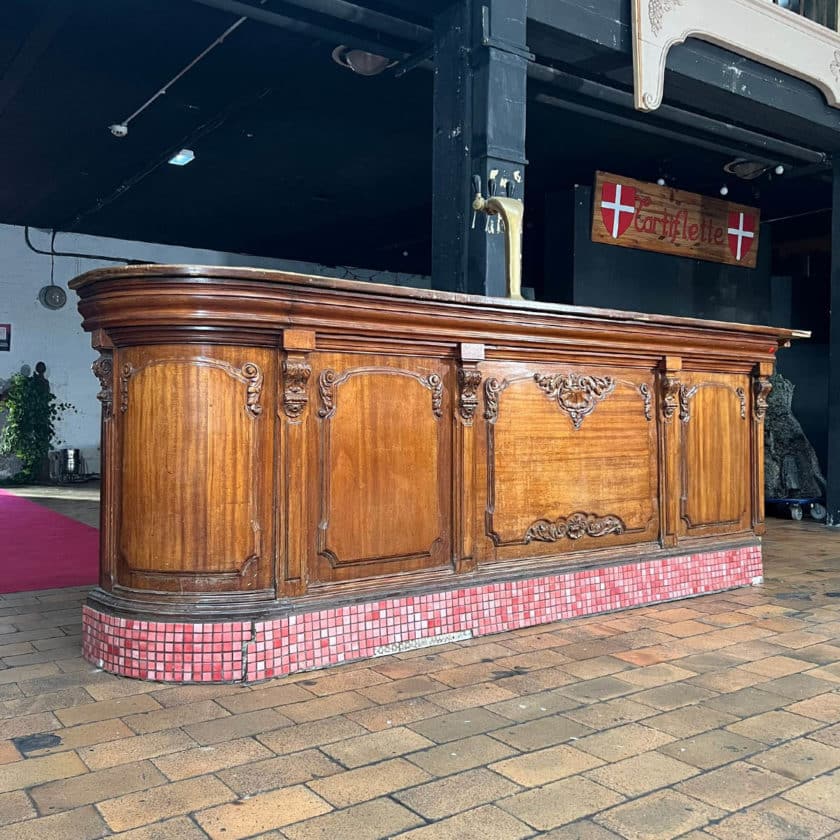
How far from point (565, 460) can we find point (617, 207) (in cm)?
522

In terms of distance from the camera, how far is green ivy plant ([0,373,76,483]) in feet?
36.7

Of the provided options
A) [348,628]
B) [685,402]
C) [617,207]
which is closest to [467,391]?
[348,628]

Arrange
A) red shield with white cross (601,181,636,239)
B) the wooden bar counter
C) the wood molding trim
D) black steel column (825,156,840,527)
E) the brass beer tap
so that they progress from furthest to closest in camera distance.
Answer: red shield with white cross (601,181,636,239) → black steel column (825,156,840,527) → the wood molding trim → the brass beer tap → the wooden bar counter

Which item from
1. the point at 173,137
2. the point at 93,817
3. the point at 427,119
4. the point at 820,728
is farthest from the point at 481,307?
the point at 173,137

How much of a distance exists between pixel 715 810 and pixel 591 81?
218 inches

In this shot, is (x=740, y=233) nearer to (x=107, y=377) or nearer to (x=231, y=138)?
(x=231, y=138)

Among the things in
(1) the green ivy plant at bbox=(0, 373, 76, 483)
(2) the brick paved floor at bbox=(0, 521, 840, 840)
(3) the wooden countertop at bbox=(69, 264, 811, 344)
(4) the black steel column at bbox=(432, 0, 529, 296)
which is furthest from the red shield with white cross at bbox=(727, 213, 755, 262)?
(1) the green ivy plant at bbox=(0, 373, 76, 483)

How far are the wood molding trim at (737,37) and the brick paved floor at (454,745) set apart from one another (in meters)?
3.80

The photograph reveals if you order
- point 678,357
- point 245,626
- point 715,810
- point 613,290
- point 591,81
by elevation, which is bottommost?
point 715,810

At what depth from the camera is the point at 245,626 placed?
286cm

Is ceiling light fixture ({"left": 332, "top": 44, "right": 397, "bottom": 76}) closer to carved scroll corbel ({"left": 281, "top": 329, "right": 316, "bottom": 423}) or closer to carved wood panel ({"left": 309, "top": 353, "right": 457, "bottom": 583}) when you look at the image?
carved wood panel ({"left": 309, "top": 353, "right": 457, "bottom": 583})

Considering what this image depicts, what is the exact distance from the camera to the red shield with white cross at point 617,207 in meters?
8.25

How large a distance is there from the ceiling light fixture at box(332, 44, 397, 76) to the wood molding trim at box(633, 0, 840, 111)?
1709 mm

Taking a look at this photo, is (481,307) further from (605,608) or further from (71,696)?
(71,696)
